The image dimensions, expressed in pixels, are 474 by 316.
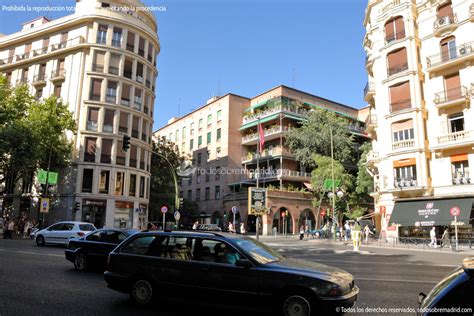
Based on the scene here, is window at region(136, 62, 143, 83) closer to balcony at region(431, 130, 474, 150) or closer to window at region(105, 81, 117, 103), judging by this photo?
window at region(105, 81, 117, 103)

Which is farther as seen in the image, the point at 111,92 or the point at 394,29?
the point at 111,92

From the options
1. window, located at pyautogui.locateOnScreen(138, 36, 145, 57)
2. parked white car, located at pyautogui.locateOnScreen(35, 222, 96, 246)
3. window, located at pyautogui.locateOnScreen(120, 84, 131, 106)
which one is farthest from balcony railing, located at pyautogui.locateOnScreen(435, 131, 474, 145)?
window, located at pyautogui.locateOnScreen(138, 36, 145, 57)

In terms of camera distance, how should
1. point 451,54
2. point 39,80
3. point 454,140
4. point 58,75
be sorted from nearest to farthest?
point 454,140, point 451,54, point 58,75, point 39,80

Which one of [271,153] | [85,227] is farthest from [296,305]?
[271,153]

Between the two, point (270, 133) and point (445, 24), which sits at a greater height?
point (445, 24)

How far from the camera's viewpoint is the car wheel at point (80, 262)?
10945 millimetres

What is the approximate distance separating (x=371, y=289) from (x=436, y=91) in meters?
24.8

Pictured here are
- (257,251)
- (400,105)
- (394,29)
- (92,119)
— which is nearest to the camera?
(257,251)

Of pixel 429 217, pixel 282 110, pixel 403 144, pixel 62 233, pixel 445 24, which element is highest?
pixel 445 24

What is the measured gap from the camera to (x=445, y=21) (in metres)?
28.1

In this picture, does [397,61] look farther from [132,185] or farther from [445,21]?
[132,185]

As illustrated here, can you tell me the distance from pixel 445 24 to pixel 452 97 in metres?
5.66

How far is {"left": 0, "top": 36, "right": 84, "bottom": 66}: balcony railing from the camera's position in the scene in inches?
1576

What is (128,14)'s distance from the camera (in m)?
41.4
